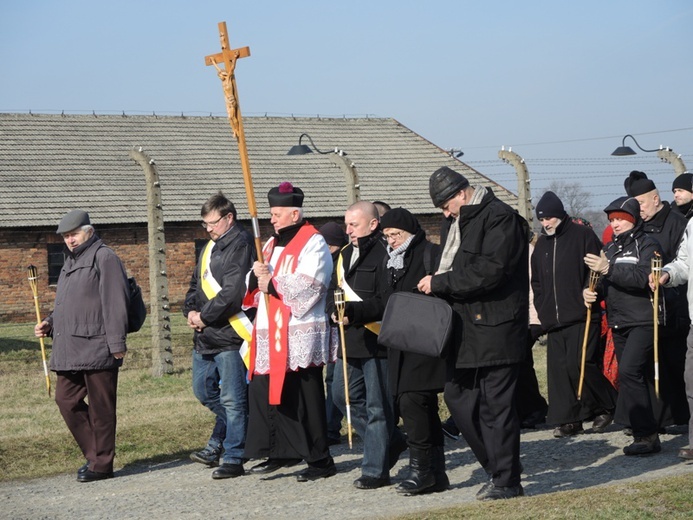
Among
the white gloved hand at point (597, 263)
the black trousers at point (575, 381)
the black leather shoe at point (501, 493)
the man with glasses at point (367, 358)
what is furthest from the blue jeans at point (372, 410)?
the black trousers at point (575, 381)

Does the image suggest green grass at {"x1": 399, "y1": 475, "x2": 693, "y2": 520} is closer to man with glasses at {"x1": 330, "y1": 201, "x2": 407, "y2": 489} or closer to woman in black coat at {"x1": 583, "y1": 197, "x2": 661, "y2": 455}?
man with glasses at {"x1": 330, "y1": 201, "x2": 407, "y2": 489}

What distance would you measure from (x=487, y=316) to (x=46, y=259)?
24132 mm

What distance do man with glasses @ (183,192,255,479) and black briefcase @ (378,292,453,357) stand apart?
5.19 feet

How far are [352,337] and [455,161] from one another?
31509mm

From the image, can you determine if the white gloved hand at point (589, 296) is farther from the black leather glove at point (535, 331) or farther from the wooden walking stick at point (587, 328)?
the black leather glove at point (535, 331)

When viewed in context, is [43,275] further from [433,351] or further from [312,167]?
[433,351]

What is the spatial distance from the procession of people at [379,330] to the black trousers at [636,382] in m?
0.01

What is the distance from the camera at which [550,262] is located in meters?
9.72

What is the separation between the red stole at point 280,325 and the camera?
790 centimetres

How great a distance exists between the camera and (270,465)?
845 centimetres

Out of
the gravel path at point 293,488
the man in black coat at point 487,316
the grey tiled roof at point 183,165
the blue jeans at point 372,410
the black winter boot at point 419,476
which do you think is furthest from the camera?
the grey tiled roof at point 183,165

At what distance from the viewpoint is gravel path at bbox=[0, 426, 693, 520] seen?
7176 mm

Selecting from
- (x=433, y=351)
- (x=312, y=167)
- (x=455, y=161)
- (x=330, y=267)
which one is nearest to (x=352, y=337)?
(x=330, y=267)

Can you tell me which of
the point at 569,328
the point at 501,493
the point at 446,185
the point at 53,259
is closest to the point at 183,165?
the point at 53,259
